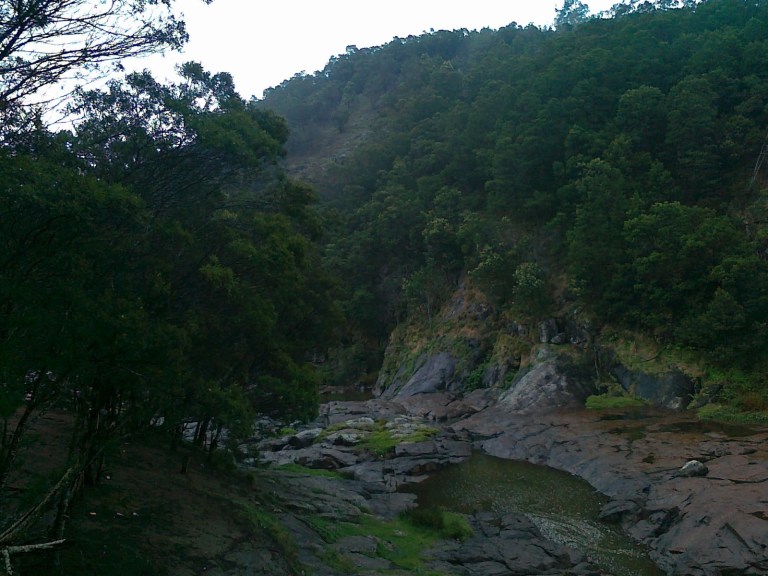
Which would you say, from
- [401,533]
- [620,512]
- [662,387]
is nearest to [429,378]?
[662,387]

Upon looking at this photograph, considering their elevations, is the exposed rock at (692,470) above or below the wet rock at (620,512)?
above

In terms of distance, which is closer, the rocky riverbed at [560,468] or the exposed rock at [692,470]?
the rocky riverbed at [560,468]

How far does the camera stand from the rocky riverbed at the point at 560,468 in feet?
42.8

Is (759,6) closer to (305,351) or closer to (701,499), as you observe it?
(701,499)

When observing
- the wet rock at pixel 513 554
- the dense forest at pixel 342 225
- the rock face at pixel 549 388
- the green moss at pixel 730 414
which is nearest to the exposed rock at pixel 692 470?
the wet rock at pixel 513 554

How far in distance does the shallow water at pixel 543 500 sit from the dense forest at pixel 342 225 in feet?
24.3

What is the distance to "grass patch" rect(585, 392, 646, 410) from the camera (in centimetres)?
2892

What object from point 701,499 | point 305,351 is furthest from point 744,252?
point 305,351

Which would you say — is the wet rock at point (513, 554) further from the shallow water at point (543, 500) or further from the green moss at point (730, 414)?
the green moss at point (730, 414)

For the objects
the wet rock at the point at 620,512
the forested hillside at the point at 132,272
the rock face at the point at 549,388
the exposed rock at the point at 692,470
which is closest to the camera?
the forested hillside at the point at 132,272

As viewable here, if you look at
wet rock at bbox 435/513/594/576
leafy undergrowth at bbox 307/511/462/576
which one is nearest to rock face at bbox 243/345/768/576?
wet rock at bbox 435/513/594/576

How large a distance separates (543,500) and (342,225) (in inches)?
823

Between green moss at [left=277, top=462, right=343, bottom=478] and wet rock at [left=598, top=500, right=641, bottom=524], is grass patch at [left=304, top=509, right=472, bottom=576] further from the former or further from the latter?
green moss at [left=277, top=462, right=343, bottom=478]

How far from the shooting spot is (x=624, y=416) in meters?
27.1
